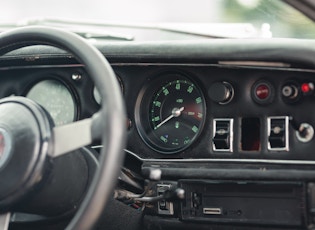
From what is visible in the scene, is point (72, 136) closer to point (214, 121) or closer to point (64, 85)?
point (214, 121)

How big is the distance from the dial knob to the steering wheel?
612 millimetres

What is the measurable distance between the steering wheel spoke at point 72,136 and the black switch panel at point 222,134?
707 mm

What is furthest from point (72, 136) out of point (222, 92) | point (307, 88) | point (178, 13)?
point (178, 13)

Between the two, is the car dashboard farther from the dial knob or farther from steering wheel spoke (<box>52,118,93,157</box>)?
steering wheel spoke (<box>52,118,93,157</box>)

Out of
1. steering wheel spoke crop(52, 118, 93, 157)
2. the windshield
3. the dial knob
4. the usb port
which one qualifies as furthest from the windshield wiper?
steering wheel spoke crop(52, 118, 93, 157)

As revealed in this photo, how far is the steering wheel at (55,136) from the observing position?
5.61 feet

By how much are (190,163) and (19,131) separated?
0.69 meters

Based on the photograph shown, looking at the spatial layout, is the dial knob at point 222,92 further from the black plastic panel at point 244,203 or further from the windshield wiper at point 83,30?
the windshield wiper at point 83,30

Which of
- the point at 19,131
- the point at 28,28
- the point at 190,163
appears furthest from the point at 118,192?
the point at 28,28

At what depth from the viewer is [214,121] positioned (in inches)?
95.7

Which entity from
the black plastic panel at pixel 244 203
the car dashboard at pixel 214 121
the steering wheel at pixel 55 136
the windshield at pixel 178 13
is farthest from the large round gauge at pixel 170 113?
the steering wheel at pixel 55 136

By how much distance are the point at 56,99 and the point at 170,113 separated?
491mm

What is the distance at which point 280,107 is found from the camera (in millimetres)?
2320

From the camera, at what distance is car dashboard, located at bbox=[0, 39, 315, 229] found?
2254 mm
